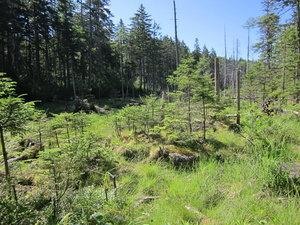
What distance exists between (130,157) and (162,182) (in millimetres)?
1743

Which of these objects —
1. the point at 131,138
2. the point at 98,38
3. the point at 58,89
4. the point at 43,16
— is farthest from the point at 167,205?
the point at 98,38

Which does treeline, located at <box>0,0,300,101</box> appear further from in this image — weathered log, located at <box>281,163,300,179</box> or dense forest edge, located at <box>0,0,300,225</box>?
weathered log, located at <box>281,163,300,179</box>

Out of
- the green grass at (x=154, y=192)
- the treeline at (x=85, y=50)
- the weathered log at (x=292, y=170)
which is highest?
the treeline at (x=85, y=50)

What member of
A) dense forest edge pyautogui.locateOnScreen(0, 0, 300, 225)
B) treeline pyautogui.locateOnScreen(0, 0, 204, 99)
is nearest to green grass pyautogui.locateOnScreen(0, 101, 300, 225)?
dense forest edge pyautogui.locateOnScreen(0, 0, 300, 225)

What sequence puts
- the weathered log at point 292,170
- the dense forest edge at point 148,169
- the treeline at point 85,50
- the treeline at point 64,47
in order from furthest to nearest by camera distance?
the treeline at point 64,47 → the treeline at point 85,50 → the weathered log at point 292,170 → the dense forest edge at point 148,169

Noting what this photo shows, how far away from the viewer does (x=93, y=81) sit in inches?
1046

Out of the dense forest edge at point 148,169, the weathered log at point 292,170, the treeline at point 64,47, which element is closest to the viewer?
the dense forest edge at point 148,169

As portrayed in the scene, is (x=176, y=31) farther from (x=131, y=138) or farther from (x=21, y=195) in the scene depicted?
(x=21, y=195)

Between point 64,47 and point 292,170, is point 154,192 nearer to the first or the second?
point 292,170

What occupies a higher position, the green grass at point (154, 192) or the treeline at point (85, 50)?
the treeline at point (85, 50)

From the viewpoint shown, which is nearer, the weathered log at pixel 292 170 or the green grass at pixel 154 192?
the green grass at pixel 154 192

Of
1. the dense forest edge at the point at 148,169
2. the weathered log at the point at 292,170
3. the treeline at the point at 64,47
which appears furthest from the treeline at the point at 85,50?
the weathered log at the point at 292,170

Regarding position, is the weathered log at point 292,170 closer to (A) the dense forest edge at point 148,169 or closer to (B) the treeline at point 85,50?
(A) the dense forest edge at point 148,169

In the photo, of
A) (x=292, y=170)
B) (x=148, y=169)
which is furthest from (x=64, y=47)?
(x=292, y=170)
